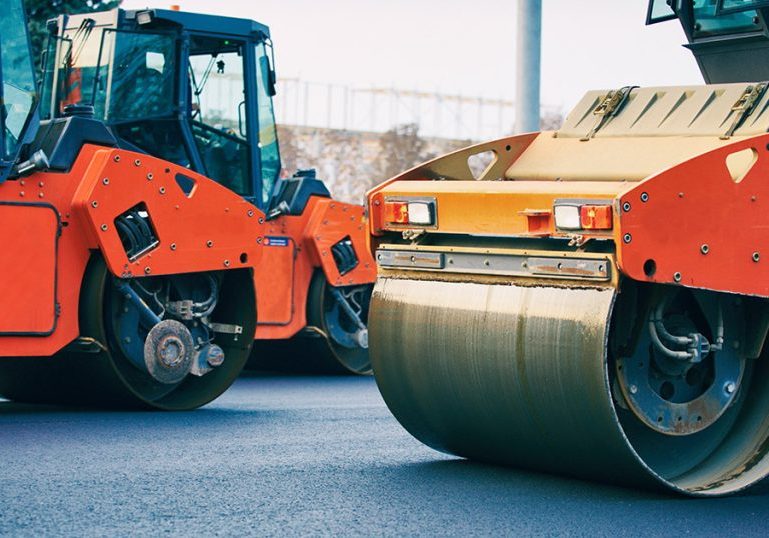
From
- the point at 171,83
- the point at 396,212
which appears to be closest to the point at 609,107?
the point at 396,212

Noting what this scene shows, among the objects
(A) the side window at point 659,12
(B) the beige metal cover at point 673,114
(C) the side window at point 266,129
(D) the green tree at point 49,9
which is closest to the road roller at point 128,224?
(C) the side window at point 266,129

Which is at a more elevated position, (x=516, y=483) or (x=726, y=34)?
(x=726, y=34)

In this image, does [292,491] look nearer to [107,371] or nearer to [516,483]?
[516,483]

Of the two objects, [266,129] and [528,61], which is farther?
[266,129]

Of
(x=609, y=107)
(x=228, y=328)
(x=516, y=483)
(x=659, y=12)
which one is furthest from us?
(x=228, y=328)

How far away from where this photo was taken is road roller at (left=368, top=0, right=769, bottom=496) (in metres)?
5.80

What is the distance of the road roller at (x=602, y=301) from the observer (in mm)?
5805

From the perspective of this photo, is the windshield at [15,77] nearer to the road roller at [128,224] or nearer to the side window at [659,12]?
the road roller at [128,224]

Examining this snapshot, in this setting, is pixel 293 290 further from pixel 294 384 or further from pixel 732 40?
pixel 732 40

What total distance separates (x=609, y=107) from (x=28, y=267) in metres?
3.52

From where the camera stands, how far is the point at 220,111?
1200 cm

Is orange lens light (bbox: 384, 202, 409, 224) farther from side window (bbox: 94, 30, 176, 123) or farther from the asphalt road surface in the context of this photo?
side window (bbox: 94, 30, 176, 123)

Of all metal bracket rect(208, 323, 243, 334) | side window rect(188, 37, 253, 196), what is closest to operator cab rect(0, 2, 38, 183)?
metal bracket rect(208, 323, 243, 334)

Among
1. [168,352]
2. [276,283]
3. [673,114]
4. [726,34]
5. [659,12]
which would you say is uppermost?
[659,12]
